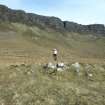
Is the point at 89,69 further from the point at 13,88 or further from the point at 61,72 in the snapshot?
the point at 13,88

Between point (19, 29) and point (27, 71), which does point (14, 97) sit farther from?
point (19, 29)

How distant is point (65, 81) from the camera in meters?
23.5

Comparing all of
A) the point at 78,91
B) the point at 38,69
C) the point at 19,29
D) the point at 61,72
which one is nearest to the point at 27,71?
the point at 38,69

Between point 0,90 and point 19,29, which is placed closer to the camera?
point 0,90

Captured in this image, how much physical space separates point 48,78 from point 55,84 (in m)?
1.32

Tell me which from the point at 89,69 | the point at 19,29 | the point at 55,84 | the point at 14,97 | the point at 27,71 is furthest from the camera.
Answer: the point at 19,29

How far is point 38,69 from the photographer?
80.4 ft

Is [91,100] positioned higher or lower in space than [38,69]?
lower

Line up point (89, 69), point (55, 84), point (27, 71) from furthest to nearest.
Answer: point (89, 69), point (27, 71), point (55, 84)

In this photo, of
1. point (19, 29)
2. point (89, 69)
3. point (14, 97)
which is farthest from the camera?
point (19, 29)

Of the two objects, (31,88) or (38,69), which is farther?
(38,69)

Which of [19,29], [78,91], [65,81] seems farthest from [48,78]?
[19,29]

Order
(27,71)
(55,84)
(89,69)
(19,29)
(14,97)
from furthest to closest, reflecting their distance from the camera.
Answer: (19,29) < (89,69) < (27,71) < (55,84) < (14,97)

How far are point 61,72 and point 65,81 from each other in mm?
1365
